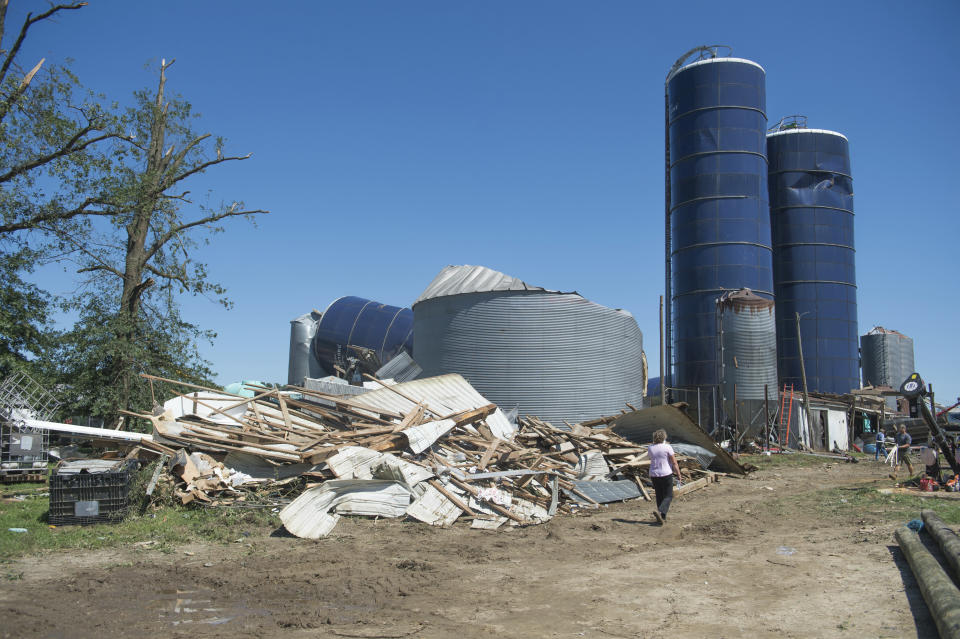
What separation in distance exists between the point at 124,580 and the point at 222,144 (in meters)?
17.6

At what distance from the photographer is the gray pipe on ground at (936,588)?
4.20m

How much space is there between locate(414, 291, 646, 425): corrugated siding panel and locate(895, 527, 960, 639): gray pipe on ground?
15305mm

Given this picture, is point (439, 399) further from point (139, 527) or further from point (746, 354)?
point (746, 354)

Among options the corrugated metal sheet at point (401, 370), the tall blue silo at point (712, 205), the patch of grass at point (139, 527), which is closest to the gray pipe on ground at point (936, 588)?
the patch of grass at point (139, 527)

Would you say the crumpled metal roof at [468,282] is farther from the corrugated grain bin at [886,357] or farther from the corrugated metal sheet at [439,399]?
the corrugated grain bin at [886,357]

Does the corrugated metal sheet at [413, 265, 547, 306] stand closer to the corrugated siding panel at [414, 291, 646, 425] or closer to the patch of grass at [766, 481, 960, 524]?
the corrugated siding panel at [414, 291, 646, 425]

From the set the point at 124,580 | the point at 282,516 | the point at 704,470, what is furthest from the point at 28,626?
the point at 704,470

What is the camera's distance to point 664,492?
32.0ft

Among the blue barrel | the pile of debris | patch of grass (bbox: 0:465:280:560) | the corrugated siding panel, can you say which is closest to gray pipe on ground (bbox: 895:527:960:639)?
the pile of debris

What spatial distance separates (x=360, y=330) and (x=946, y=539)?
2901 cm

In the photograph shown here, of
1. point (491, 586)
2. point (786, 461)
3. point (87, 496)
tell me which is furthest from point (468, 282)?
point (491, 586)

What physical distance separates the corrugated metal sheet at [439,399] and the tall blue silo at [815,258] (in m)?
27.6

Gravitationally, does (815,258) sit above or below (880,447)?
above

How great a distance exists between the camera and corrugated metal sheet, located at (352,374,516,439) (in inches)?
564
